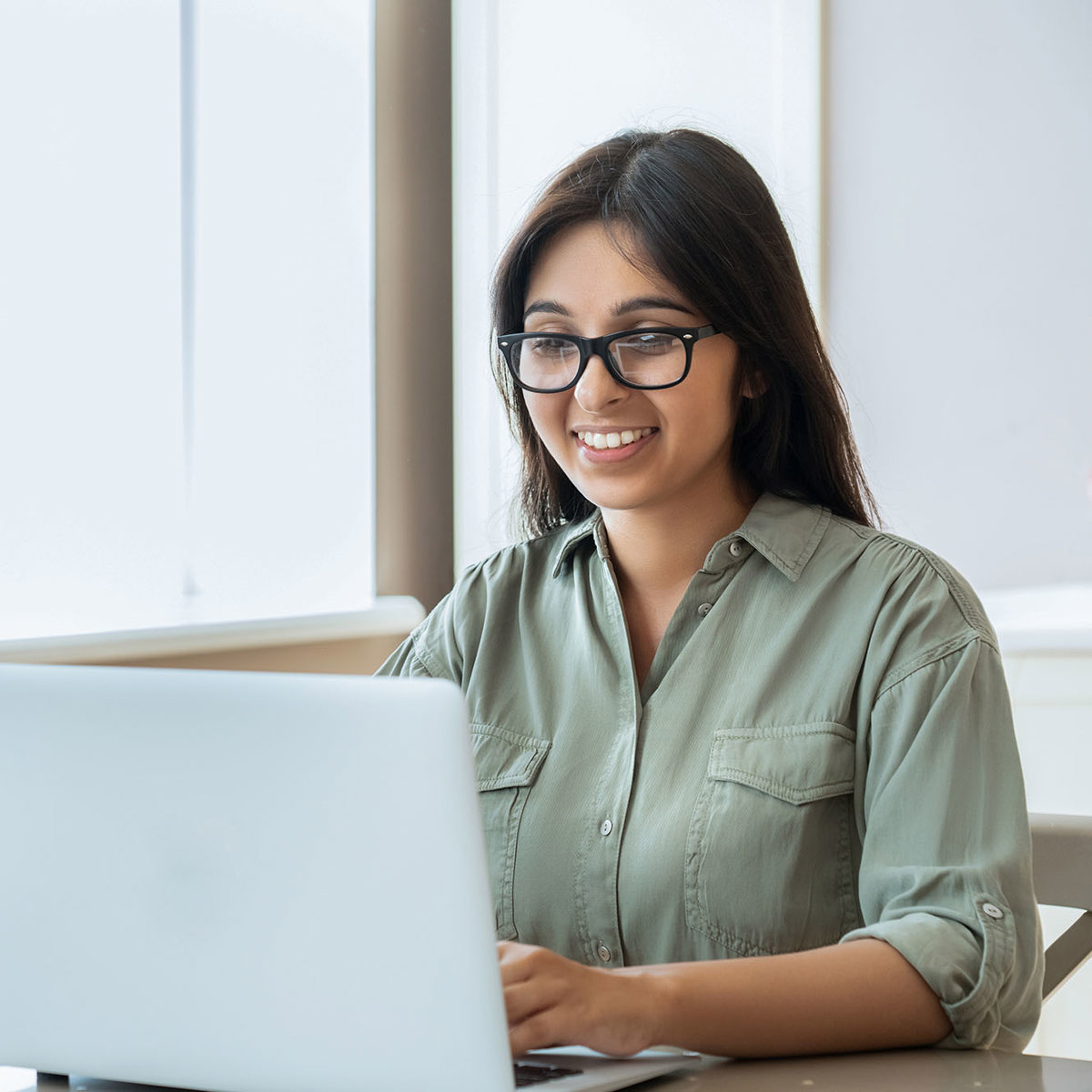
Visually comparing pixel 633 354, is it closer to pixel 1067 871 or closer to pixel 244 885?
pixel 1067 871

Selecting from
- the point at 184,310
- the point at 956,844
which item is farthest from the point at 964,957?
the point at 184,310

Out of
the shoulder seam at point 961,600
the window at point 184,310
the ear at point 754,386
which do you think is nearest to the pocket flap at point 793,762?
the shoulder seam at point 961,600

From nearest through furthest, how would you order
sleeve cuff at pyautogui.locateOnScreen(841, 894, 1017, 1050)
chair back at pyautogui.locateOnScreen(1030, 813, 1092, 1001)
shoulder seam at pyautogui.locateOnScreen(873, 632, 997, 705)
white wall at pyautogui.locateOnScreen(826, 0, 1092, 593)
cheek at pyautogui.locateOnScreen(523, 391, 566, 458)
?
1. sleeve cuff at pyautogui.locateOnScreen(841, 894, 1017, 1050)
2. shoulder seam at pyautogui.locateOnScreen(873, 632, 997, 705)
3. chair back at pyautogui.locateOnScreen(1030, 813, 1092, 1001)
4. cheek at pyautogui.locateOnScreen(523, 391, 566, 458)
5. white wall at pyautogui.locateOnScreen(826, 0, 1092, 593)

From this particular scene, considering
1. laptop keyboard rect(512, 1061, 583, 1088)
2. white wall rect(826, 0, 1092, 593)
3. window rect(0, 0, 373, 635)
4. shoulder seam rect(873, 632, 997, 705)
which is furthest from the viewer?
white wall rect(826, 0, 1092, 593)

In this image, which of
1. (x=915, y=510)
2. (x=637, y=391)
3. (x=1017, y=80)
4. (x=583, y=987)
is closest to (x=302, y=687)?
(x=583, y=987)

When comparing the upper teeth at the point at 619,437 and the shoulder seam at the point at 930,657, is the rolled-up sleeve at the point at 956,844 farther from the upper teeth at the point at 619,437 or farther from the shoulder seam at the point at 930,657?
the upper teeth at the point at 619,437

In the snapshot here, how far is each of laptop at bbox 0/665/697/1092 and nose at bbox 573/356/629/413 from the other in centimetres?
65

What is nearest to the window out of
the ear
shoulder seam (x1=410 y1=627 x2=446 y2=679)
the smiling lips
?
shoulder seam (x1=410 y1=627 x2=446 y2=679)

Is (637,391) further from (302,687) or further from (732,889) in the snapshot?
(302,687)

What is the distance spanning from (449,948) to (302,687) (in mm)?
145

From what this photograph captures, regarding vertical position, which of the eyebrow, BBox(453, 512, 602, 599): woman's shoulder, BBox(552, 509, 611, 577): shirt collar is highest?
the eyebrow

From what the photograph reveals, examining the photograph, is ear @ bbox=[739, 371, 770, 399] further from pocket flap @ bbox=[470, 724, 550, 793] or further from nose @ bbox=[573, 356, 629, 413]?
pocket flap @ bbox=[470, 724, 550, 793]

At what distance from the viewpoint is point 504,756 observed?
1.32m

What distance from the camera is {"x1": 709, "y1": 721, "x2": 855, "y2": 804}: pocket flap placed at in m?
1.17
